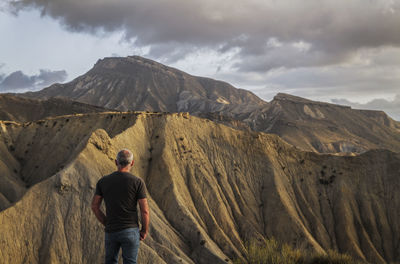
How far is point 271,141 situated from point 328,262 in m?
66.8

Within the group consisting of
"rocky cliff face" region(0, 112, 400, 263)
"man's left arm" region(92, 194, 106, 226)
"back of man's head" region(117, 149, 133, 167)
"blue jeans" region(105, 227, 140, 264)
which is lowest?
"rocky cliff face" region(0, 112, 400, 263)

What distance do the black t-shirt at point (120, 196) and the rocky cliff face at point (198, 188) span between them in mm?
31527

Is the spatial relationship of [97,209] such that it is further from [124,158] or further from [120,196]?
[124,158]

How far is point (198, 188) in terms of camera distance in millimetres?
64938

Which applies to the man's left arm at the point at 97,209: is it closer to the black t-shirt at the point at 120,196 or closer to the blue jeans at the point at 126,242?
the black t-shirt at the point at 120,196

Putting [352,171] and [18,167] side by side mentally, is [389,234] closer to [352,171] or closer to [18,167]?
[352,171]

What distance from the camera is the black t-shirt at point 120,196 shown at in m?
8.13

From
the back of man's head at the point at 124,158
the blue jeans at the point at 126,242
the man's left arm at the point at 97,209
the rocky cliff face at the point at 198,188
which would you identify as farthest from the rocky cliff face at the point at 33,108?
the back of man's head at the point at 124,158

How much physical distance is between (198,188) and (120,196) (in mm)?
57412

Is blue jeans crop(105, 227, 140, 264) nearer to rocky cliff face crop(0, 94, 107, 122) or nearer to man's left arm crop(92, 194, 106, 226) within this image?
man's left arm crop(92, 194, 106, 226)

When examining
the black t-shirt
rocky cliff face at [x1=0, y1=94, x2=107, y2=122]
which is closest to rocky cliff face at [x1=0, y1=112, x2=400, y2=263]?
the black t-shirt

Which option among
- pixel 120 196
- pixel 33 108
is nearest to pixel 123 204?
pixel 120 196

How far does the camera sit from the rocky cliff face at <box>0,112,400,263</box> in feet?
131

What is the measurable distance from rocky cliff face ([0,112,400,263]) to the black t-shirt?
103ft
